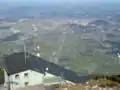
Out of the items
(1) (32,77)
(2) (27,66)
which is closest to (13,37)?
(2) (27,66)

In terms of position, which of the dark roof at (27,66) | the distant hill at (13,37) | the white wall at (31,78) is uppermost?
the dark roof at (27,66)

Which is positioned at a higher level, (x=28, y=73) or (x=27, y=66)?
(x=27, y=66)

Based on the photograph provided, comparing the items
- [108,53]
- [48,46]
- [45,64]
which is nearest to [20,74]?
[45,64]

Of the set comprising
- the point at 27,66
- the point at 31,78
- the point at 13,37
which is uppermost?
the point at 27,66

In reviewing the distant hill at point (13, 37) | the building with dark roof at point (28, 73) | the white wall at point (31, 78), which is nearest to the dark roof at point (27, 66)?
the building with dark roof at point (28, 73)

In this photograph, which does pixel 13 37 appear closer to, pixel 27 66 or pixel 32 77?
pixel 27 66

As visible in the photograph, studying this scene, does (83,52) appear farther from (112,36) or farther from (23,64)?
(23,64)

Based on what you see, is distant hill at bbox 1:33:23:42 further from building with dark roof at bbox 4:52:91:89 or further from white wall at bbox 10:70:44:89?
white wall at bbox 10:70:44:89

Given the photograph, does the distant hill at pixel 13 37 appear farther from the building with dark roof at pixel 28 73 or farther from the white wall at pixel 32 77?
the white wall at pixel 32 77

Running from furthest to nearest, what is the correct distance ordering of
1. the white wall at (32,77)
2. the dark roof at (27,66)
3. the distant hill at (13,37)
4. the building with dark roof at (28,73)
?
the distant hill at (13,37) → the dark roof at (27,66) → the white wall at (32,77) → the building with dark roof at (28,73)

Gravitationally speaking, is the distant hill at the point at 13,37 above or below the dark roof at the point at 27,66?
below

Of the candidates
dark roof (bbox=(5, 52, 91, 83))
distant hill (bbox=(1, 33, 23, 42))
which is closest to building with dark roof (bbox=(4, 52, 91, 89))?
dark roof (bbox=(5, 52, 91, 83))
